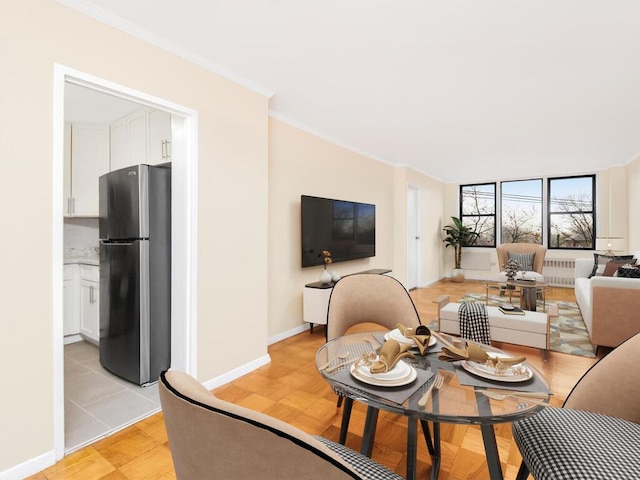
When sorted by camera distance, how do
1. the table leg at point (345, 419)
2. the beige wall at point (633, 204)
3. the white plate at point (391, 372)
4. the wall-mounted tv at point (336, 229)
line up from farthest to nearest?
the beige wall at point (633, 204)
the wall-mounted tv at point (336, 229)
the table leg at point (345, 419)
the white plate at point (391, 372)

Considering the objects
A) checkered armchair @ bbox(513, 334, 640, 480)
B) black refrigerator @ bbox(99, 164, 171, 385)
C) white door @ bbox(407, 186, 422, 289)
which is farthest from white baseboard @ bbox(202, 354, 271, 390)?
white door @ bbox(407, 186, 422, 289)

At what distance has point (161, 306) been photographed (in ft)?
8.71

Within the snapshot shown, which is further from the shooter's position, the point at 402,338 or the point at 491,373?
the point at 402,338

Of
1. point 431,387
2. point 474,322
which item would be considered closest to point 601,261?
point 474,322

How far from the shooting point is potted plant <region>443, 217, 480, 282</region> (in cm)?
781

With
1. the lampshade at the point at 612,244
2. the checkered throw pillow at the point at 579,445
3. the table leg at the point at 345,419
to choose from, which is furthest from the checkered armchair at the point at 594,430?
the lampshade at the point at 612,244

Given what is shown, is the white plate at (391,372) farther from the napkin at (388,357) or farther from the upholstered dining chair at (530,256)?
the upholstered dining chair at (530,256)

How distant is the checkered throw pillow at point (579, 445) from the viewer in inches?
37.9

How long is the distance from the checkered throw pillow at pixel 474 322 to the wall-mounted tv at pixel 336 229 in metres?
1.84

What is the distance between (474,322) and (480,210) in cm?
616

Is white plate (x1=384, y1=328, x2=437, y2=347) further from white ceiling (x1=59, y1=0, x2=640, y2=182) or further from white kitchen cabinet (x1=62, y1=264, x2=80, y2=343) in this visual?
white kitchen cabinet (x1=62, y1=264, x2=80, y2=343)

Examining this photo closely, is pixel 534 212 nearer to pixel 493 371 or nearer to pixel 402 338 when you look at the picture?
pixel 402 338

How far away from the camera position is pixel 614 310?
3014 millimetres

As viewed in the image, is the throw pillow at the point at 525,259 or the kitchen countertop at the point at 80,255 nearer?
the kitchen countertop at the point at 80,255
